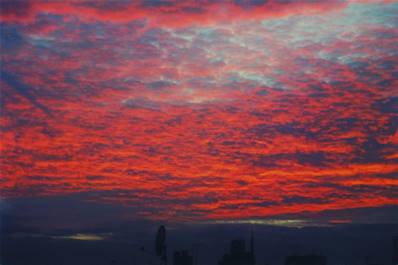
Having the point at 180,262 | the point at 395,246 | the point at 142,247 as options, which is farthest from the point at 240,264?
the point at 142,247

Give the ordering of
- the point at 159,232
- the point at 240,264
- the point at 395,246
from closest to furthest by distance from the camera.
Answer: the point at 159,232, the point at 395,246, the point at 240,264

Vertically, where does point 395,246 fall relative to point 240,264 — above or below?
above

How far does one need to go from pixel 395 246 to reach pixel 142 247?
8126 centimetres

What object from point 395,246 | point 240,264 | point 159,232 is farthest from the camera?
point 240,264

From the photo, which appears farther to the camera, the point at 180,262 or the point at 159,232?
the point at 180,262

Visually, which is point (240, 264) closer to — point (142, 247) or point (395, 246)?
point (395, 246)

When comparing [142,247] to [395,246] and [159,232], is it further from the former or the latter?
[395,246]

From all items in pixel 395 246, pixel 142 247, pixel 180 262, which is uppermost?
pixel 142 247

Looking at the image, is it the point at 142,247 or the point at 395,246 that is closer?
the point at 142,247

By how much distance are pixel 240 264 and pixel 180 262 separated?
80.7 ft

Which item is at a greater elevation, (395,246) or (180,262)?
(395,246)

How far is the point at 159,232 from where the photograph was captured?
35.8 metres

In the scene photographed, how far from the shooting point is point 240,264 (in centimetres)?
19062

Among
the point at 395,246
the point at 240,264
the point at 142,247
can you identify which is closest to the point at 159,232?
the point at 142,247
